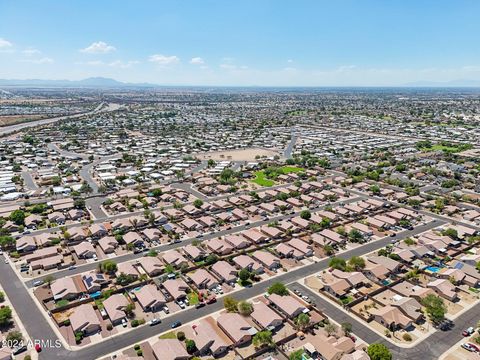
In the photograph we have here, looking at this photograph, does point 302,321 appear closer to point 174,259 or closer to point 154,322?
point 154,322

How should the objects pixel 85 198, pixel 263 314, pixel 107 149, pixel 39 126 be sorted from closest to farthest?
pixel 263 314
pixel 85 198
pixel 107 149
pixel 39 126

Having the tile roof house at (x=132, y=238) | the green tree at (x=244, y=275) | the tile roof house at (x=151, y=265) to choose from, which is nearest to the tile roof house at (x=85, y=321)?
the tile roof house at (x=151, y=265)

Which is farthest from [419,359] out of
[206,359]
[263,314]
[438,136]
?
[438,136]

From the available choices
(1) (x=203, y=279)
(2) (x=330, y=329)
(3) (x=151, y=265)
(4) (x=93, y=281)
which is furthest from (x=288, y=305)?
(4) (x=93, y=281)

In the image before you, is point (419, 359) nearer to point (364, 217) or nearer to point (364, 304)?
point (364, 304)

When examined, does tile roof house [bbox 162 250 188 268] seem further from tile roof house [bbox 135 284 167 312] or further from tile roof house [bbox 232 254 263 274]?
tile roof house [bbox 232 254 263 274]
